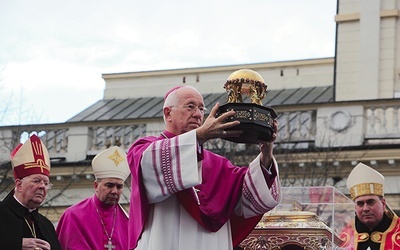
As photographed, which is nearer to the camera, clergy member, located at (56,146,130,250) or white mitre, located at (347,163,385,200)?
clergy member, located at (56,146,130,250)

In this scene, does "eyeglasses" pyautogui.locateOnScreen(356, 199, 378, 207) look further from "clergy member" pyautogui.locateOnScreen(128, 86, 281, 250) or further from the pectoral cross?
"clergy member" pyautogui.locateOnScreen(128, 86, 281, 250)

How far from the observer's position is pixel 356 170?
1256 centimetres

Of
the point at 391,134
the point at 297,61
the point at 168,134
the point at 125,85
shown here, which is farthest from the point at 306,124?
the point at 168,134

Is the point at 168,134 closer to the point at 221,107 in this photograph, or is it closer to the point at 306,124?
the point at 221,107

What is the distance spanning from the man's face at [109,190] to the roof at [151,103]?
2171 cm

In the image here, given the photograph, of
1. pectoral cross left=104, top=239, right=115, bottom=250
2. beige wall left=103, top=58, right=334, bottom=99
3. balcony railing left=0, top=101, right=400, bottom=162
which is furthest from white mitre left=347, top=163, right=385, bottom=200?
beige wall left=103, top=58, right=334, bottom=99

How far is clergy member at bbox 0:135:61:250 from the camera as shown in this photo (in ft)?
35.5

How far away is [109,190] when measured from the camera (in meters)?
12.2

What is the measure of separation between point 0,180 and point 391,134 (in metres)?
8.13

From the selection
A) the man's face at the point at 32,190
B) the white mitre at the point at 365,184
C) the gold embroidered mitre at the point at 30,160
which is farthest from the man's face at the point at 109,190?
the white mitre at the point at 365,184

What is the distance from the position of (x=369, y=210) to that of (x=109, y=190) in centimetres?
241

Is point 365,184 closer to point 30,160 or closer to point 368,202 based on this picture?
point 368,202

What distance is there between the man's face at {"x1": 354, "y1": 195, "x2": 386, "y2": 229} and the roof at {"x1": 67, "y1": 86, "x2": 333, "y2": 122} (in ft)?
71.5

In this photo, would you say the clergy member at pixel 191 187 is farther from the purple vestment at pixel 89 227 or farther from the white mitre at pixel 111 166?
the white mitre at pixel 111 166
